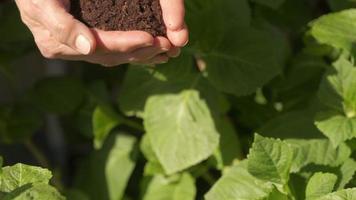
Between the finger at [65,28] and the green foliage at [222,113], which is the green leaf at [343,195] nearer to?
the green foliage at [222,113]

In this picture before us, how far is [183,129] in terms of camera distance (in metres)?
1.28

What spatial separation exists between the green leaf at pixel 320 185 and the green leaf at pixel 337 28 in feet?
0.83

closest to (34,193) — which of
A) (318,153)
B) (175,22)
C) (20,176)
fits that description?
(20,176)

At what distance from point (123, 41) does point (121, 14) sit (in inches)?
4.3

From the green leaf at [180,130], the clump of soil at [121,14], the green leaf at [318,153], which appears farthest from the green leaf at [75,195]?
the clump of soil at [121,14]

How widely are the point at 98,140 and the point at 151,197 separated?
0.17m

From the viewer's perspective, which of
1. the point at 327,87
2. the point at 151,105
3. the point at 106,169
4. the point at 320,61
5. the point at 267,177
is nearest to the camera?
the point at 267,177

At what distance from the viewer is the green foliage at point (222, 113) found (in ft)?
3.74

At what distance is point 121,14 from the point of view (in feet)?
3.15

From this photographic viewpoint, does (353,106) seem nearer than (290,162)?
No

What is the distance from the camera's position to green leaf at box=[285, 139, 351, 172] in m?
1.20

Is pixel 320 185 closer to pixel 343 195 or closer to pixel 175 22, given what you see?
pixel 343 195

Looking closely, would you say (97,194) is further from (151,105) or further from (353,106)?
(353,106)

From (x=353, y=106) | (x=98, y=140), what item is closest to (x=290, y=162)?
(x=353, y=106)
